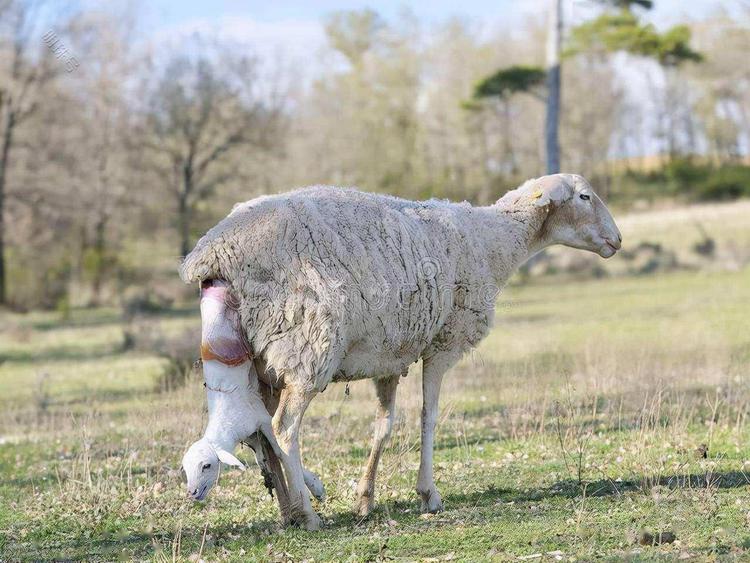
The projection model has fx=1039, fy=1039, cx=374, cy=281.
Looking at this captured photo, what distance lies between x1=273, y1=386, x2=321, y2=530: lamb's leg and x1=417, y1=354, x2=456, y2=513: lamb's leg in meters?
0.94

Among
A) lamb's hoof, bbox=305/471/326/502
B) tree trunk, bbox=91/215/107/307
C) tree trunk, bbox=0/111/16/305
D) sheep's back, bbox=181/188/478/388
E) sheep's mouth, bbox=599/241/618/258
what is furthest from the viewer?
tree trunk, bbox=91/215/107/307

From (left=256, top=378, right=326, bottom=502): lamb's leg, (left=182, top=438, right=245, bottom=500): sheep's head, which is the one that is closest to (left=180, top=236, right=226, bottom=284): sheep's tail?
(left=256, top=378, right=326, bottom=502): lamb's leg

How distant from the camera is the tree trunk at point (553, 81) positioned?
111 ft

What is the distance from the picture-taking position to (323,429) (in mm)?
11164

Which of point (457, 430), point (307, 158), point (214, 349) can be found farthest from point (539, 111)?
point (214, 349)

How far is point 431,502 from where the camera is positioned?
7691 mm

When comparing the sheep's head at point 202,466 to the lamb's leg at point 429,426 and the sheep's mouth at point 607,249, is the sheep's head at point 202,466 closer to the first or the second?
the lamb's leg at point 429,426

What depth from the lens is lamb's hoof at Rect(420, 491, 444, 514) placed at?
25.2 feet

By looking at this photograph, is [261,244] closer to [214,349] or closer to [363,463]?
[214,349]

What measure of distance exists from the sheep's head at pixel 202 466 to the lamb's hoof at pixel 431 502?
5.39ft

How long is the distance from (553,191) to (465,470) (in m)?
2.59

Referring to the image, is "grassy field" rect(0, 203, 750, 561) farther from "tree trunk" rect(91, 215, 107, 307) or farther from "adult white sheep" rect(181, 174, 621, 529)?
"tree trunk" rect(91, 215, 107, 307)

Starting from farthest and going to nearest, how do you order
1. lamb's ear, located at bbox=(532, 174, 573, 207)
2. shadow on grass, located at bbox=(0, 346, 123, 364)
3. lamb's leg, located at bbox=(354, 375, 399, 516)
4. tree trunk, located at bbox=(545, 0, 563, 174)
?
tree trunk, located at bbox=(545, 0, 563, 174) < shadow on grass, located at bbox=(0, 346, 123, 364) < lamb's ear, located at bbox=(532, 174, 573, 207) < lamb's leg, located at bbox=(354, 375, 399, 516)

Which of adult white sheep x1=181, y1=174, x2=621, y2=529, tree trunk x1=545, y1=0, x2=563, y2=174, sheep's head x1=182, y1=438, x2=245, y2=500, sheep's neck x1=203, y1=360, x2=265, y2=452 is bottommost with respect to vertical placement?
sheep's head x1=182, y1=438, x2=245, y2=500
